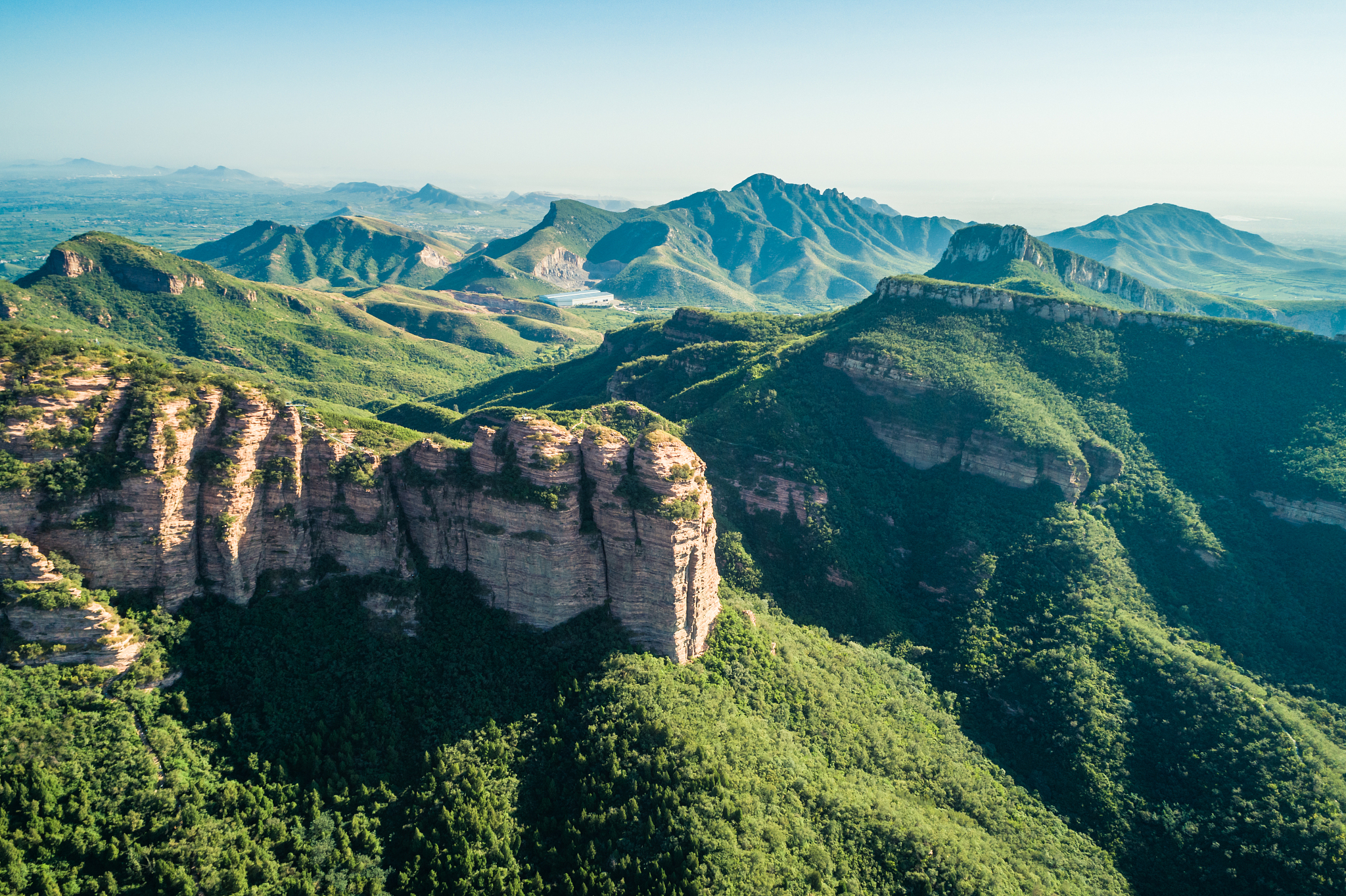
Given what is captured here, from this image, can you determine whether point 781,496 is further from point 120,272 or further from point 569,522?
point 120,272

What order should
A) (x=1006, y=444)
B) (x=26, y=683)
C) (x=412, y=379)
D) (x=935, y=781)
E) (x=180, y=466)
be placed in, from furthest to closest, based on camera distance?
(x=412, y=379) < (x=1006, y=444) < (x=935, y=781) < (x=180, y=466) < (x=26, y=683)

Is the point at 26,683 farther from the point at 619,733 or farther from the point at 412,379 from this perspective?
the point at 412,379

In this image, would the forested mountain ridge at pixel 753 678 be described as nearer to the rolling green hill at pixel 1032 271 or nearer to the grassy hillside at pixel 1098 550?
the grassy hillside at pixel 1098 550

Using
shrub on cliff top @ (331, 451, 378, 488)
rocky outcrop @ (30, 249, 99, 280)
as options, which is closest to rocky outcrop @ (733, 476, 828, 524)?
shrub on cliff top @ (331, 451, 378, 488)

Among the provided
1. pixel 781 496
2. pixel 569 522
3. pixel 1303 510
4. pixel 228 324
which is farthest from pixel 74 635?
pixel 228 324

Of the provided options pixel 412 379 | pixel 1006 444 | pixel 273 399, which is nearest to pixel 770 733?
pixel 273 399

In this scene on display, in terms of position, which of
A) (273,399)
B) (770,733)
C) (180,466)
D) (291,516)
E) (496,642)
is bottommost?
(770,733)

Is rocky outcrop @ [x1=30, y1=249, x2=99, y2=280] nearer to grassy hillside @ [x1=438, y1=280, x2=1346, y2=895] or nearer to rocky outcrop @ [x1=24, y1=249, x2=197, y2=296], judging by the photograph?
rocky outcrop @ [x1=24, y1=249, x2=197, y2=296]
